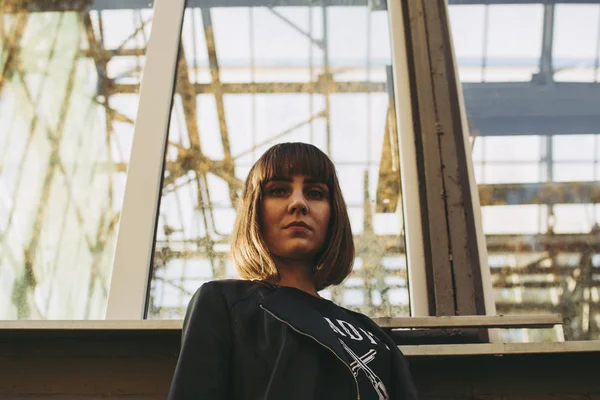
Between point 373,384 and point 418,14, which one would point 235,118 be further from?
point 373,384

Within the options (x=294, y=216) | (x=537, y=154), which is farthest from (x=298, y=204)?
(x=537, y=154)

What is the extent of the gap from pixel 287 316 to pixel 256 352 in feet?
0.24

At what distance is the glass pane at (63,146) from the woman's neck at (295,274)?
57 centimetres

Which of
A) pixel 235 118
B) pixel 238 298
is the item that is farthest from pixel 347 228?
pixel 235 118

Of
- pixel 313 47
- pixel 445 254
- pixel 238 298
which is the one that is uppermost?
pixel 313 47

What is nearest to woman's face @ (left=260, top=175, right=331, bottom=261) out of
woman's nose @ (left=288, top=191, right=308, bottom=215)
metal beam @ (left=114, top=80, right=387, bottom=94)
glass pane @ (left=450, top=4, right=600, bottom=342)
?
woman's nose @ (left=288, top=191, right=308, bottom=215)

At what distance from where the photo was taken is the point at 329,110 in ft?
6.16

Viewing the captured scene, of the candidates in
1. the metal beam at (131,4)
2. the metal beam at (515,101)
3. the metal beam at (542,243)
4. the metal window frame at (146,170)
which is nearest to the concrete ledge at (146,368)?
the metal window frame at (146,170)

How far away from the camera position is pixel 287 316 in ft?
3.45

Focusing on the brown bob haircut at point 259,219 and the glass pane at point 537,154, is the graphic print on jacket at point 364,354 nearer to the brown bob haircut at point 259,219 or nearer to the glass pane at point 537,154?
the brown bob haircut at point 259,219

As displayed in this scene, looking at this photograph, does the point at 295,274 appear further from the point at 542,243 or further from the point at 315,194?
the point at 542,243

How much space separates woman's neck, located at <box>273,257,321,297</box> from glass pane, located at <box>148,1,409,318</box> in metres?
0.38

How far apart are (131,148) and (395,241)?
29.1 inches

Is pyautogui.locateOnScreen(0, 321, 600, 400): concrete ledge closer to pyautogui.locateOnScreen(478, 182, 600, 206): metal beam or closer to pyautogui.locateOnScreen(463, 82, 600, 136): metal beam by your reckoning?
pyautogui.locateOnScreen(478, 182, 600, 206): metal beam
